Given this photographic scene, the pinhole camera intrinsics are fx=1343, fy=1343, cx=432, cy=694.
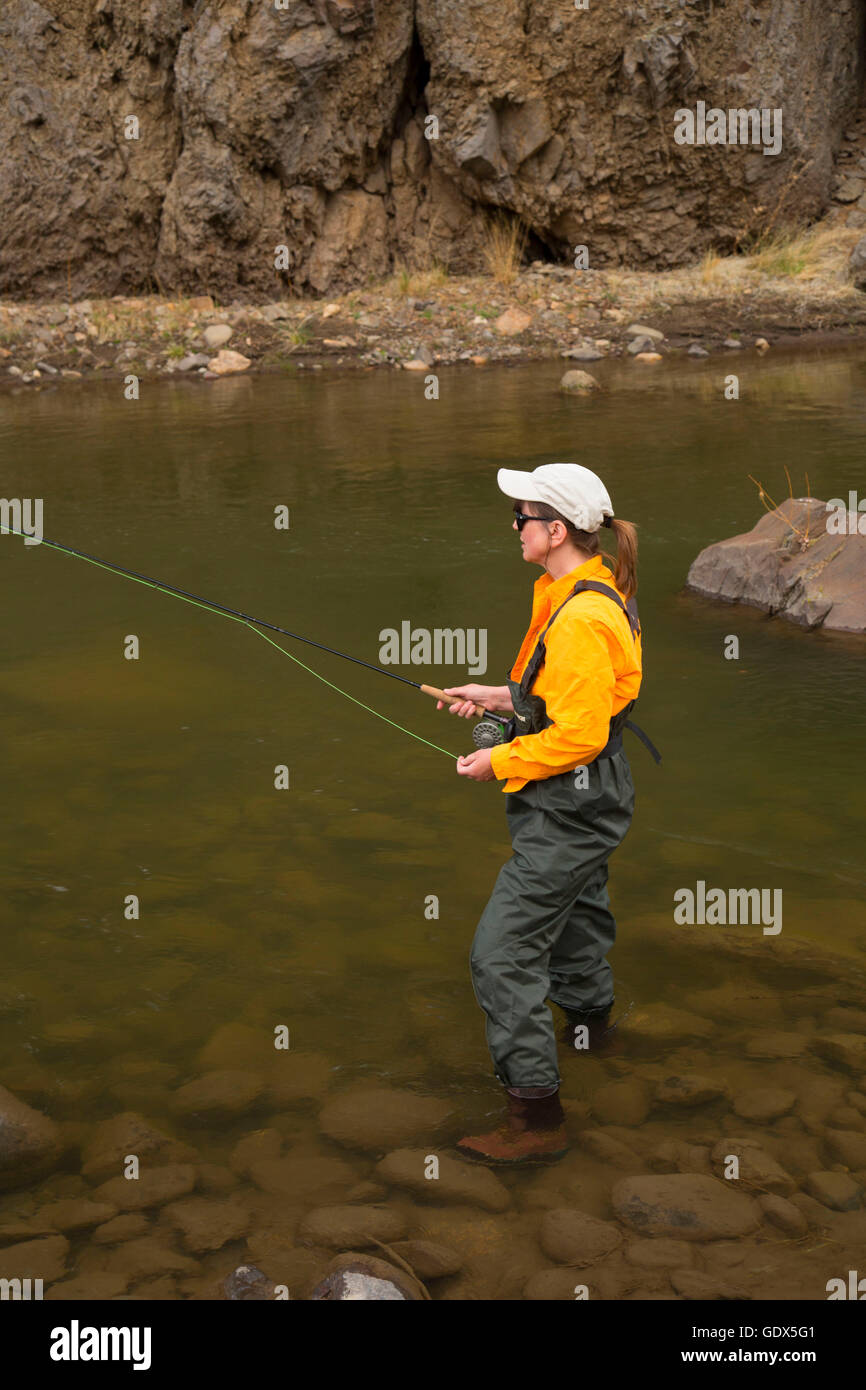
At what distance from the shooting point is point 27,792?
18.9ft

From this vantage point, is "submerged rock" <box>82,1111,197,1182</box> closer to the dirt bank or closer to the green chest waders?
the green chest waders

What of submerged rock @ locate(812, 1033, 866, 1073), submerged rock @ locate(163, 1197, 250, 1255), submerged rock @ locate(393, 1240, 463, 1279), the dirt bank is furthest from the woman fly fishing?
the dirt bank

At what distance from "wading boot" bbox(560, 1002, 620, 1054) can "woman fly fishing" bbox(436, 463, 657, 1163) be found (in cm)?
38

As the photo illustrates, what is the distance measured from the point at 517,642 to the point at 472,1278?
14.8ft

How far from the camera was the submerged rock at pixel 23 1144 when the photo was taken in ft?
11.4

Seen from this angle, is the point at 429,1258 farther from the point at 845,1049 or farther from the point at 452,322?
the point at 452,322

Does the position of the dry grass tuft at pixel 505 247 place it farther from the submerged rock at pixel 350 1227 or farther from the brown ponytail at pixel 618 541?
the submerged rock at pixel 350 1227

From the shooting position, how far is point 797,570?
793 centimetres

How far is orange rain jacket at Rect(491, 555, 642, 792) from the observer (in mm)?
3389

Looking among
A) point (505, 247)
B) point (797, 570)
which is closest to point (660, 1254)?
point (797, 570)

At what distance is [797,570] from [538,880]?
4978 millimetres

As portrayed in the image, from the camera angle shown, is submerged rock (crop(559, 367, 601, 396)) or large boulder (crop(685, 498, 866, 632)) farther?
submerged rock (crop(559, 367, 601, 396))

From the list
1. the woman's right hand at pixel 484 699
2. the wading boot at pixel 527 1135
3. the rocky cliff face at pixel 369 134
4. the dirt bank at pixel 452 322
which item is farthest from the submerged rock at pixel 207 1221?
the rocky cliff face at pixel 369 134

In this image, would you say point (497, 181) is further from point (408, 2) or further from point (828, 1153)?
point (828, 1153)
